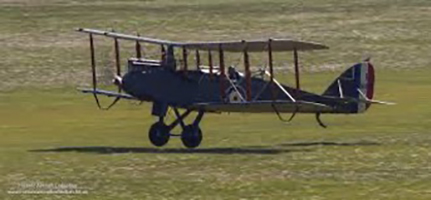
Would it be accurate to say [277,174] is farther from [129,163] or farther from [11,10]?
[11,10]

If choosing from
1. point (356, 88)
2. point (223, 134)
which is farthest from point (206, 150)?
point (356, 88)

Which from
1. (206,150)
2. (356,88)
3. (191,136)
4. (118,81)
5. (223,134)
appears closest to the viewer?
(206,150)

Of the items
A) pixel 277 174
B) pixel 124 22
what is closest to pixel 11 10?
pixel 124 22

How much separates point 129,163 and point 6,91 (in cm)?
2140

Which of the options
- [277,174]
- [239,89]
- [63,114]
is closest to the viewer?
[277,174]

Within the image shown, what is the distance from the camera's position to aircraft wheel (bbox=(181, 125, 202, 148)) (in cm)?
3312

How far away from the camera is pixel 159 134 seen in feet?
110

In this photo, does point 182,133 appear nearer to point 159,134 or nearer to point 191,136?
point 191,136

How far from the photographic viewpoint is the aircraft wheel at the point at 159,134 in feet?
110

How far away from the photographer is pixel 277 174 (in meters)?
27.7

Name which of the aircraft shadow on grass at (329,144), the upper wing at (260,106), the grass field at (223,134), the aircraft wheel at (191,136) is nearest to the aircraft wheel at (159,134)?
the grass field at (223,134)

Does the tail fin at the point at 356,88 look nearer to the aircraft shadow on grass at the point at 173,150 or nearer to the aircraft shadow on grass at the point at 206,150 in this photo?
the aircraft shadow on grass at the point at 206,150

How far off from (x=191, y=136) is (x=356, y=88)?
14.8ft

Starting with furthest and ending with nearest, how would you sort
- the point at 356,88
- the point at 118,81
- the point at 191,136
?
the point at 356,88, the point at 118,81, the point at 191,136
